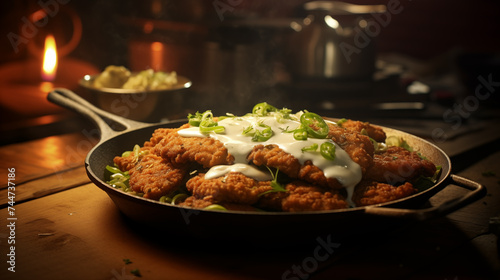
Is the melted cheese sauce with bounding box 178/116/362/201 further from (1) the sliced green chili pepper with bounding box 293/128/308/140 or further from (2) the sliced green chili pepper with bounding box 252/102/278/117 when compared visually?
(2) the sliced green chili pepper with bounding box 252/102/278/117

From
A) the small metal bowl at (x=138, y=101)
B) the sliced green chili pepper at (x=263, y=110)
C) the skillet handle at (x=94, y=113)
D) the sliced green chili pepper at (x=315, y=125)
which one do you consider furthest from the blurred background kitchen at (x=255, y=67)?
the sliced green chili pepper at (x=315, y=125)

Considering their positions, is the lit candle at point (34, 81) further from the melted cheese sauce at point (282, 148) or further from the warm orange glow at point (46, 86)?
the melted cheese sauce at point (282, 148)

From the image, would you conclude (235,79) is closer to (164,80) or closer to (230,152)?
(164,80)

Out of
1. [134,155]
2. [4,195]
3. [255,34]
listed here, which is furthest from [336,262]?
[255,34]

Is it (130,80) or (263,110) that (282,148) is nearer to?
(263,110)

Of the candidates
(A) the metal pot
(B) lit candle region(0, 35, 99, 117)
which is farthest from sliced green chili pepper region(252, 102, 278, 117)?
(B) lit candle region(0, 35, 99, 117)

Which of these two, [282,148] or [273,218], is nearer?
[273,218]

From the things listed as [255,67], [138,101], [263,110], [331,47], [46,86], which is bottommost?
[46,86]

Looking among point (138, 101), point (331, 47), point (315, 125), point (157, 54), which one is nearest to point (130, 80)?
point (138, 101)
